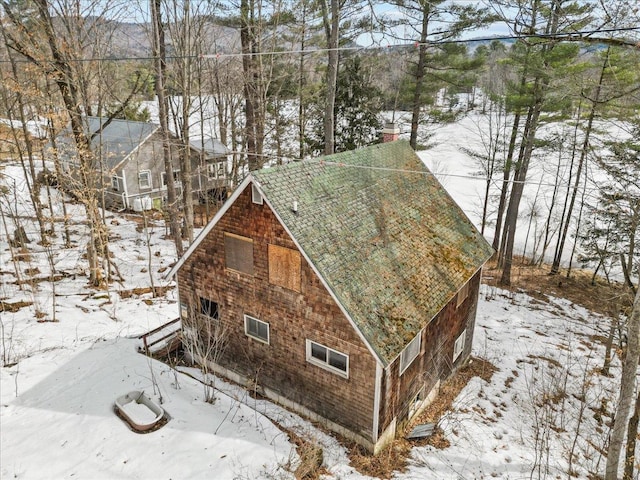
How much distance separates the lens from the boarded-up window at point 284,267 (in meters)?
10.7

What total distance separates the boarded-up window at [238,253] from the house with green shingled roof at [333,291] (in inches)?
1.4

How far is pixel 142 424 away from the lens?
1052 cm

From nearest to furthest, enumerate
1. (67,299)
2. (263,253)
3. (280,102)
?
(263,253) < (67,299) < (280,102)

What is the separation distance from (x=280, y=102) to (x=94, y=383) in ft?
86.5

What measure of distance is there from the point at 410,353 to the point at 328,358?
2274mm

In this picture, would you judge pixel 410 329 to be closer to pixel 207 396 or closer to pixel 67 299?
pixel 207 396

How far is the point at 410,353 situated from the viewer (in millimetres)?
11430

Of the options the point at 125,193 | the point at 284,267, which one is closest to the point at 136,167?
the point at 125,193

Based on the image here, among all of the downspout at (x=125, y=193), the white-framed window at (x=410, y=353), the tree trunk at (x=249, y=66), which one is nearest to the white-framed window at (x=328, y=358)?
the white-framed window at (x=410, y=353)

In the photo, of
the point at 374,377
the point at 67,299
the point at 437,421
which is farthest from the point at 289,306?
the point at 67,299

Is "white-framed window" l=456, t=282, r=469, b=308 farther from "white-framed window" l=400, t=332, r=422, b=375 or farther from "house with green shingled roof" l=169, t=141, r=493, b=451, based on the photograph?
"white-framed window" l=400, t=332, r=422, b=375

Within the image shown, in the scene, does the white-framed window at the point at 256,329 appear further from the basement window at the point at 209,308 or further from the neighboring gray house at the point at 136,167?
the neighboring gray house at the point at 136,167

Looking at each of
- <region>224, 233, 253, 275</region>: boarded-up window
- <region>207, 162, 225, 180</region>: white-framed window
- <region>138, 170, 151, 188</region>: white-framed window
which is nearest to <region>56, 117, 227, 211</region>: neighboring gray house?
<region>138, 170, 151, 188</region>: white-framed window

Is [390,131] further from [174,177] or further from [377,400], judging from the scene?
[174,177]
